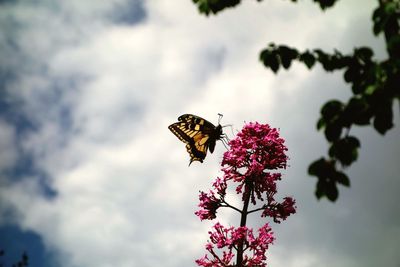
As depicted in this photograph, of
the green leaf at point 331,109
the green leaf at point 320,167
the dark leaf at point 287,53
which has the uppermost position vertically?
the dark leaf at point 287,53

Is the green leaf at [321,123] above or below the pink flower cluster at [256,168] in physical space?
below

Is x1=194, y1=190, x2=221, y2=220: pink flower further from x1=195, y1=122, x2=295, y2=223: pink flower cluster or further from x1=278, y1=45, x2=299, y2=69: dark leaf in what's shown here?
x1=278, y1=45, x2=299, y2=69: dark leaf

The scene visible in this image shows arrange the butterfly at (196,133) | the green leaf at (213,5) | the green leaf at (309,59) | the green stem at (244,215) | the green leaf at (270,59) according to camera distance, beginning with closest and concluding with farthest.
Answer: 1. the green leaf at (309,59)
2. the green leaf at (270,59)
3. the green leaf at (213,5)
4. the green stem at (244,215)
5. the butterfly at (196,133)

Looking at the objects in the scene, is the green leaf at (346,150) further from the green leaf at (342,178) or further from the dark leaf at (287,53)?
the dark leaf at (287,53)

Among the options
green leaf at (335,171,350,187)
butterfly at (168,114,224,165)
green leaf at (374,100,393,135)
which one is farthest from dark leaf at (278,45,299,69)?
butterfly at (168,114,224,165)

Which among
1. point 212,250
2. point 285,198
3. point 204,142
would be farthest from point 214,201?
point 204,142

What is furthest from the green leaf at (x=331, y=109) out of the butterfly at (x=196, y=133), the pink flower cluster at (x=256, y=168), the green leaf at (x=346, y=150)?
the butterfly at (x=196, y=133)

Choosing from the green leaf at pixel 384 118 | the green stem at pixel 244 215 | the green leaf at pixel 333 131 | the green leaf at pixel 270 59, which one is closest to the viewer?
the green leaf at pixel 384 118

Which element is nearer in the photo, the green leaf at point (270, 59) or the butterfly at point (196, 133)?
the green leaf at point (270, 59)

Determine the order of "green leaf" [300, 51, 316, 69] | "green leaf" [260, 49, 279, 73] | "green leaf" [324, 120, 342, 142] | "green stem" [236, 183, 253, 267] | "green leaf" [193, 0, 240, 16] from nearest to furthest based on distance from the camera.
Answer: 1. "green leaf" [324, 120, 342, 142]
2. "green leaf" [300, 51, 316, 69]
3. "green leaf" [260, 49, 279, 73]
4. "green leaf" [193, 0, 240, 16]
5. "green stem" [236, 183, 253, 267]
